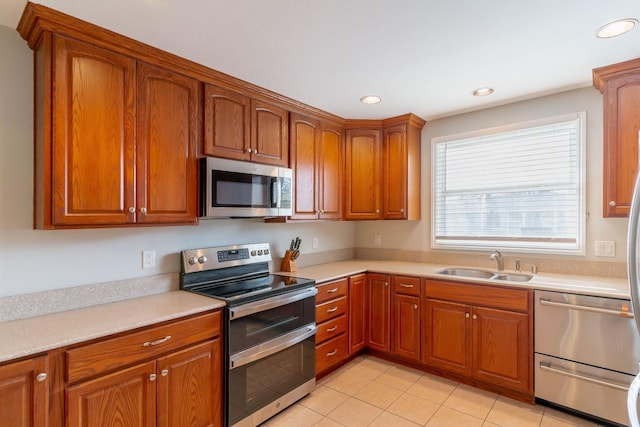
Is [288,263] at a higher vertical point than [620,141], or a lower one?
lower

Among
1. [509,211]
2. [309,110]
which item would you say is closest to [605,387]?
[509,211]

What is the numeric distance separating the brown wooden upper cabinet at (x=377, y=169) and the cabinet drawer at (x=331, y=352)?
122cm

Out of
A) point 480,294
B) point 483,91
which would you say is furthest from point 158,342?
point 483,91

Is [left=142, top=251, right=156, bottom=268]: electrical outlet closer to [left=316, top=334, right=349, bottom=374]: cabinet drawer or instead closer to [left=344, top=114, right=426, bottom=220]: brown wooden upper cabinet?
[left=316, top=334, right=349, bottom=374]: cabinet drawer

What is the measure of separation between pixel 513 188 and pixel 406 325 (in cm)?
155

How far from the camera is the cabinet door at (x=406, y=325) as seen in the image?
2852 mm

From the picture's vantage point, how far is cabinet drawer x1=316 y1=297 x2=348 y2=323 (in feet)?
8.71

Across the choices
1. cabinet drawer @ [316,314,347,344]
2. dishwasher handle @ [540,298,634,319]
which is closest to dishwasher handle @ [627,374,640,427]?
dishwasher handle @ [540,298,634,319]

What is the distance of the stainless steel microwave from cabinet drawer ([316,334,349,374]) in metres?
1.15

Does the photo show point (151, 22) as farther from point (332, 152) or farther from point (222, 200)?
point (332, 152)

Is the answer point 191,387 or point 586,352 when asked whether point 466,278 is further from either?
point 191,387

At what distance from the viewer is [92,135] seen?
1688 mm

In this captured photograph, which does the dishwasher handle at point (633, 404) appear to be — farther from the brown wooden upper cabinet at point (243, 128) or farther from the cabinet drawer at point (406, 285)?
the brown wooden upper cabinet at point (243, 128)

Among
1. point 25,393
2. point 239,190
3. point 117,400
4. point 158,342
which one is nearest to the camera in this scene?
point 25,393
